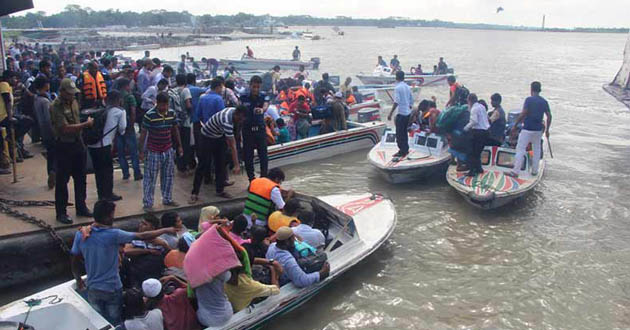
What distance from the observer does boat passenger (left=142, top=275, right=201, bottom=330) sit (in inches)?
188

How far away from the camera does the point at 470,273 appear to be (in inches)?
303

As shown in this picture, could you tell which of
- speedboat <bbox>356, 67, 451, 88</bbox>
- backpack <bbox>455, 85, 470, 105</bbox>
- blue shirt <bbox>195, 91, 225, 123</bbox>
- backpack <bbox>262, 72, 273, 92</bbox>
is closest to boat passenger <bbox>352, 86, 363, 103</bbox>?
backpack <bbox>262, 72, 273, 92</bbox>

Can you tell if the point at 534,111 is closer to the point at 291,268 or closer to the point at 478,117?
the point at 478,117

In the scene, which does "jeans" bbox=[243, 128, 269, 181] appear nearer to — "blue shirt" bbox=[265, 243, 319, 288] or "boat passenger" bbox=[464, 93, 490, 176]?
"blue shirt" bbox=[265, 243, 319, 288]

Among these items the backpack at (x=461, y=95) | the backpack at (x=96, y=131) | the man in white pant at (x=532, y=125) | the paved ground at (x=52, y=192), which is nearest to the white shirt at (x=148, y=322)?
the paved ground at (x=52, y=192)

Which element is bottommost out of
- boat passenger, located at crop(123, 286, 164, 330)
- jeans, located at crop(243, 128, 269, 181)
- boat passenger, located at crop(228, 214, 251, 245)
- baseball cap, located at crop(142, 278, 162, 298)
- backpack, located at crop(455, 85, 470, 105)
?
boat passenger, located at crop(123, 286, 164, 330)

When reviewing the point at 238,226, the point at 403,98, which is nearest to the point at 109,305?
the point at 238,226

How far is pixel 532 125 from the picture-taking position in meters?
9.83

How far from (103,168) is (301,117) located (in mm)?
6340

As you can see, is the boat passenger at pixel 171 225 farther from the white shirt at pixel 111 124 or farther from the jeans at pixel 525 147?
the jeans at pixel 525 147

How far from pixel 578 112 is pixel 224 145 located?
20.1m

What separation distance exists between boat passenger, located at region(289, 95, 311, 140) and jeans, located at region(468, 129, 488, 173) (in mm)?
4335

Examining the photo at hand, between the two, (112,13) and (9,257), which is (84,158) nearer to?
(9,257)

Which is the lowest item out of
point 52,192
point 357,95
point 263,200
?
point 52,192
